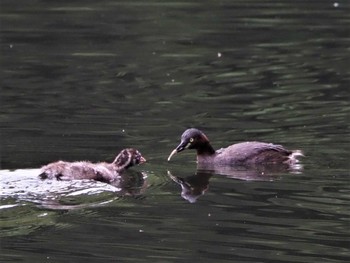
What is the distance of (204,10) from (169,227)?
13.4m

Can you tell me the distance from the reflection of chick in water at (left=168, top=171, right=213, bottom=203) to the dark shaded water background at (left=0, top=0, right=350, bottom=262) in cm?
2

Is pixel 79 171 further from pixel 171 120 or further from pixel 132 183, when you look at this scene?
pixel 171 120

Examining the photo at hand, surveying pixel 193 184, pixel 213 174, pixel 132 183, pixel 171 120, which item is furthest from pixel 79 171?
pixel 171 120

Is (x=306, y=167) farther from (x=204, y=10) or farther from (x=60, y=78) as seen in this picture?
(x=204, y=10)

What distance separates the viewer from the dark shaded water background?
10078mm

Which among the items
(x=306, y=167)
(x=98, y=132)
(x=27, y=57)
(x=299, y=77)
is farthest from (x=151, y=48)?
(x=306, y=167)

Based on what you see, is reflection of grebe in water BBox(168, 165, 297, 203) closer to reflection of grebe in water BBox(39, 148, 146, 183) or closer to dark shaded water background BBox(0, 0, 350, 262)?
dark shaded water background BBox(0, 0, 350, 262)

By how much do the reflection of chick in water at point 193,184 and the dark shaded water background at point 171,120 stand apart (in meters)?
0.02

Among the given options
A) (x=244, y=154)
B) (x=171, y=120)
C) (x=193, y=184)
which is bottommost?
(x=193, y=184)

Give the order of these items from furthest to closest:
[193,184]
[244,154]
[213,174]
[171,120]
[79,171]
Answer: [171,120] < [244,154] < [213,174] < [193,184] < [79,171]

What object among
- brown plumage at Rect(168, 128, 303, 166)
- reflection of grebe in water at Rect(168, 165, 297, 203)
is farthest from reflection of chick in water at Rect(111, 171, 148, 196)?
brown plumage at Rect(168, 128, 303, 166)

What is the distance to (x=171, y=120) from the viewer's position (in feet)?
48.5

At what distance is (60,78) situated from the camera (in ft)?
58.1

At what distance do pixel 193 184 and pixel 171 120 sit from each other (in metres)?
2.72
